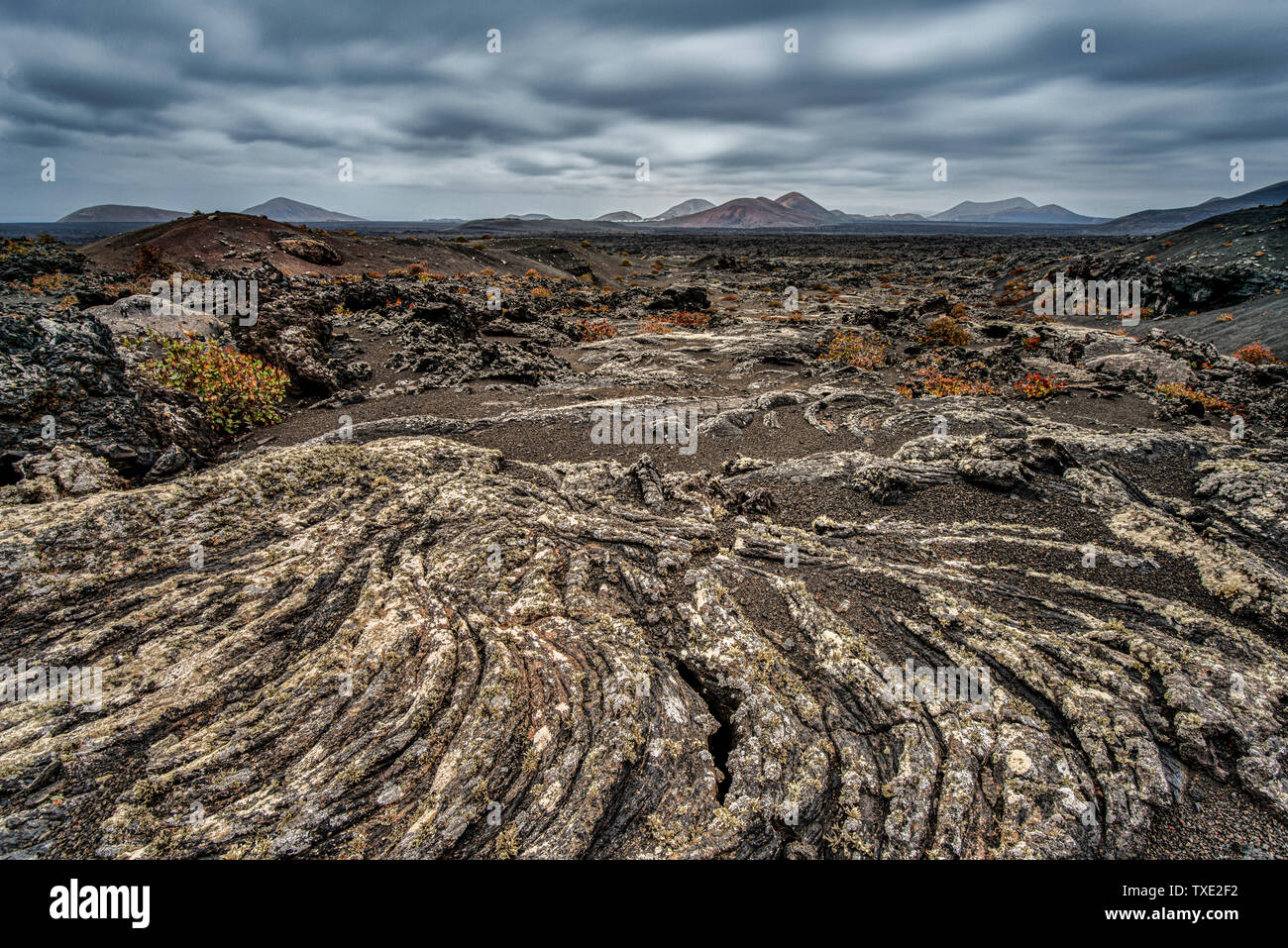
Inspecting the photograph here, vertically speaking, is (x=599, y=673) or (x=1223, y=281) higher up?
(x=1223, y=281)

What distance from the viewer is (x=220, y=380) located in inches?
658

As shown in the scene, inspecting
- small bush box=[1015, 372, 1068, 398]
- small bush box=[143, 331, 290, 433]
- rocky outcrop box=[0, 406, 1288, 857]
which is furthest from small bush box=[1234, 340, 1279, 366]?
small bush box=[143, 331, 290, 433]

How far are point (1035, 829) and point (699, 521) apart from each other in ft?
25.1

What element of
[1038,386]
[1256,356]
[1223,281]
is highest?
A: [1223,281]

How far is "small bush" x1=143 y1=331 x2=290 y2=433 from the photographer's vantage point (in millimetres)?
16016

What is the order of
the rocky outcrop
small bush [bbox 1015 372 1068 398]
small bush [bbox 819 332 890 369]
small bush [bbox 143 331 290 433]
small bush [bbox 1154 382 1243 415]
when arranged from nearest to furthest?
the rocky outcrop → small bush [bbox 143 331 290 433] → small bush [bbox 1154 382 1243 415] → small bush [bbox 1015 372 1068 398] → small bush [bbox 819 332 890 369]

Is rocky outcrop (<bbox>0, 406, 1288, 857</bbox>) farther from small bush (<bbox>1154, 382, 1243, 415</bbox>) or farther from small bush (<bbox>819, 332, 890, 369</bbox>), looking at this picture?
small bush (<bbox>819, 332, 890, 369</bbox>)

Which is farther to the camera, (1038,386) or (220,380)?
(1038,386)

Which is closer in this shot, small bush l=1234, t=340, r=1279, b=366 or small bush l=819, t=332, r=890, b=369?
small bush l=1234, t=340, r=1279, b=366

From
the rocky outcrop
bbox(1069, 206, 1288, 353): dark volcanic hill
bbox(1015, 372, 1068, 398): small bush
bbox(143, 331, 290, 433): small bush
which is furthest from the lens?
bbox(1069, 206, 1288, 353): dark volcanic hill

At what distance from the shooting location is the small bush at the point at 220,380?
16.0 m

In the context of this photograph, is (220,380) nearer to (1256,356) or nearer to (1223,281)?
(1256,356)

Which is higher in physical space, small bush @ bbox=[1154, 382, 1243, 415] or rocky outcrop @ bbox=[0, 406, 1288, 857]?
small bush @ bbox=[1154, 382, 1243, 415]

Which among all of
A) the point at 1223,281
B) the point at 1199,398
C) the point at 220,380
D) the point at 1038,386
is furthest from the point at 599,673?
the point at 1223,281
